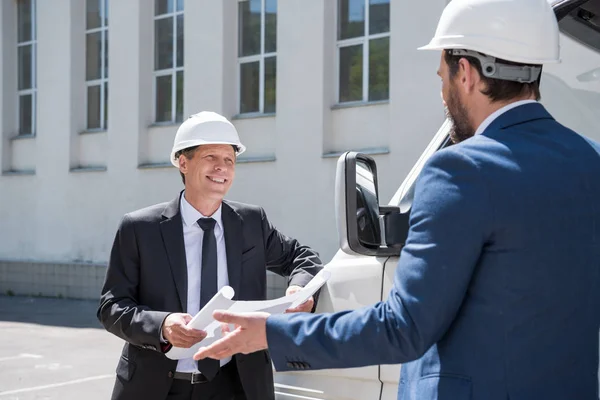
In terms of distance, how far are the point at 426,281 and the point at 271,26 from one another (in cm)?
1140

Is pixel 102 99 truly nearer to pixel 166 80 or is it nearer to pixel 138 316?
pixel 166 80

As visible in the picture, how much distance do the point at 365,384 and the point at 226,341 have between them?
3.41ft

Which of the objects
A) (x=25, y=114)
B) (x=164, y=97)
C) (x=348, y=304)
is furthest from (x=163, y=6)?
(x=348, y=304)

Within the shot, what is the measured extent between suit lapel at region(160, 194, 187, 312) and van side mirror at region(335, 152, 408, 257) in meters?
0.81

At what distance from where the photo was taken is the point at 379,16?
11445mm

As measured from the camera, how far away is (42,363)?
29.8ft

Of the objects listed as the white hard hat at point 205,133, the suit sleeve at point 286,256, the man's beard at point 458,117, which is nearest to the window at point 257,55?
the suit sleeve at point 286,256

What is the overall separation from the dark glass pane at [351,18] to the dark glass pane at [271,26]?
1224 millimetres

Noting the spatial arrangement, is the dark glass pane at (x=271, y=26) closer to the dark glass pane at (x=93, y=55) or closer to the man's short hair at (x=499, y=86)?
the dark glass pane at (x=93, y=55)

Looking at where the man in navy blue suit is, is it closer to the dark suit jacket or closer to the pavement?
the dark suit jacket

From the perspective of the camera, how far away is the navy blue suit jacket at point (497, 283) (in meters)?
1.69

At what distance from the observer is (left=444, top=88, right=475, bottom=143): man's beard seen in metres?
1.89

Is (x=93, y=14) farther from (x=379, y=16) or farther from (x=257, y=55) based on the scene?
(x=379, y=16)

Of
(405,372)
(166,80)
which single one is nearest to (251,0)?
(166,80)
